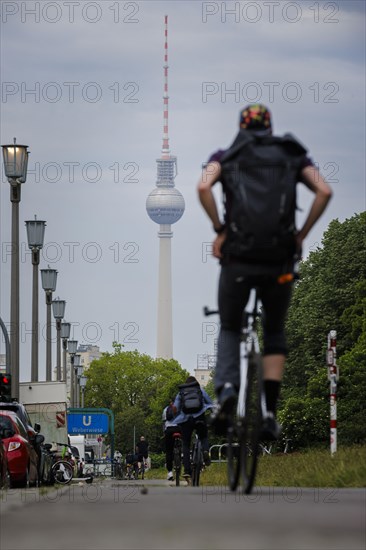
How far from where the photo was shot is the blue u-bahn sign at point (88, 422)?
8856 centimetres

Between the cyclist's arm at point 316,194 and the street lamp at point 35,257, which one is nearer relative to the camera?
the cyclist's arm at point 316,194

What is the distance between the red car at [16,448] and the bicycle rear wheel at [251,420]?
15852 mm

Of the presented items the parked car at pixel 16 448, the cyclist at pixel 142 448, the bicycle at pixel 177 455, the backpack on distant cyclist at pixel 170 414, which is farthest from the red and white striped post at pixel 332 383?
the cyclist at pixel 142 448

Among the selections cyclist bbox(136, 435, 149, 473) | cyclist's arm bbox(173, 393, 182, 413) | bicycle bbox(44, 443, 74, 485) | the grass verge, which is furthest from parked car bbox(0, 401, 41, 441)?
cyclist bbox(136, 435, 149, 473)

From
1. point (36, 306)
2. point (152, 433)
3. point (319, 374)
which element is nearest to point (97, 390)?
point (152, 433)

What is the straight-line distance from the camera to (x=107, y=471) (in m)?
84.1

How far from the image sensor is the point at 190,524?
34.1 feet

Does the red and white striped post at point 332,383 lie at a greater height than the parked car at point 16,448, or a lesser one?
greater

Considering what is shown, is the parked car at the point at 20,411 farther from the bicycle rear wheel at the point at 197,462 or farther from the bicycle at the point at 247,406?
the bicycle at the point at 247,406

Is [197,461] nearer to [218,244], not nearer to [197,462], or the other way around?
[197,462]

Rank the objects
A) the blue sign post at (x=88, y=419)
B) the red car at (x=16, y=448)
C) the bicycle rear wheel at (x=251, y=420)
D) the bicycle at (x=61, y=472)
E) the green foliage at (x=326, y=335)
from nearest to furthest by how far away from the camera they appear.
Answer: the bicycle rear wheel at (x=251, y=420) → the red car at (x=16, y=448) → the bicycle at (x=61, y=472) → the green foliage at (x=326, y=335) → the blue sign post at (x=88, y=419)

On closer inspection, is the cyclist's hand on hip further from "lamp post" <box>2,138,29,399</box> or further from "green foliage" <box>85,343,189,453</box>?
"green foliage" <box>85,343,189,453</box>

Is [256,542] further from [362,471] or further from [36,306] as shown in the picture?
[36,306]

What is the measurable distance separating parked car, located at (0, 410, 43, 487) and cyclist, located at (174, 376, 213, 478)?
330 cm
